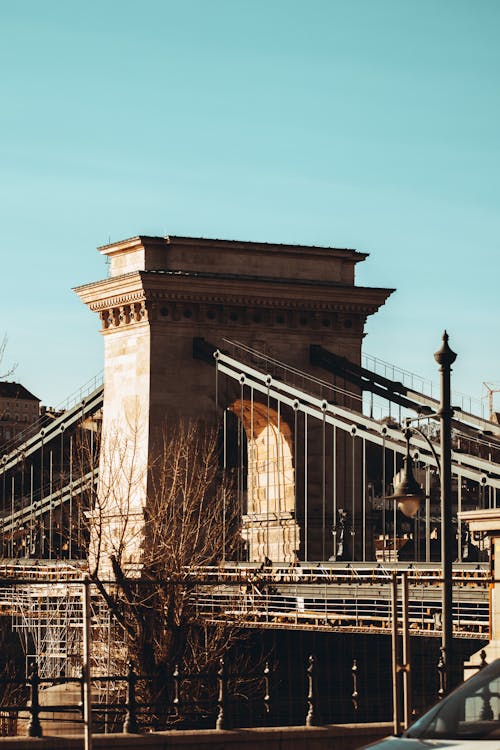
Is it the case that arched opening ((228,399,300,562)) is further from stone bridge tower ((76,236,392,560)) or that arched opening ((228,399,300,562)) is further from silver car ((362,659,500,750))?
silver car ((362,659,500,750))

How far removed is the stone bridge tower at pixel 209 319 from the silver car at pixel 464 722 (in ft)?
149

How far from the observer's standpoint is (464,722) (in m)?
13.6

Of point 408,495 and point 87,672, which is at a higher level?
point 408,495

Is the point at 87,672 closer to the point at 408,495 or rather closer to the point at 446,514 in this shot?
the point at 446,514

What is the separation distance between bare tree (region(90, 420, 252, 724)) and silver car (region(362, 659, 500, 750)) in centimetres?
1857

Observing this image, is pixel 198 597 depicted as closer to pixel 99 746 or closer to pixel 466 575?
pixel 466 575

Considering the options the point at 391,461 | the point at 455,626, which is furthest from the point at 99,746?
the point at 391,461

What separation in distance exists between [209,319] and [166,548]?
14.2 metres

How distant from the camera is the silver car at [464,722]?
13.2m

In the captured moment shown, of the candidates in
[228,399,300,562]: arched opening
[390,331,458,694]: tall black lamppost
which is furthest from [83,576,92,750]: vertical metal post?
[228,399,300,562]: arched opening

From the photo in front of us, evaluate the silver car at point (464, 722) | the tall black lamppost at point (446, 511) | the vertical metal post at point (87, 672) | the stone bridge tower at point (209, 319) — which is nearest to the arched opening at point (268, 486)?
the stone bridge tower at point (209, 319)

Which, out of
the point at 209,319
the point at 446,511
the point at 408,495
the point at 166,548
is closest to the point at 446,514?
the point at 446,511

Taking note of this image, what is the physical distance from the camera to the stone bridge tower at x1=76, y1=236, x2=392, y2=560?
6081 centimetres

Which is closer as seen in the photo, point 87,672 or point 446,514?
point 87,672
